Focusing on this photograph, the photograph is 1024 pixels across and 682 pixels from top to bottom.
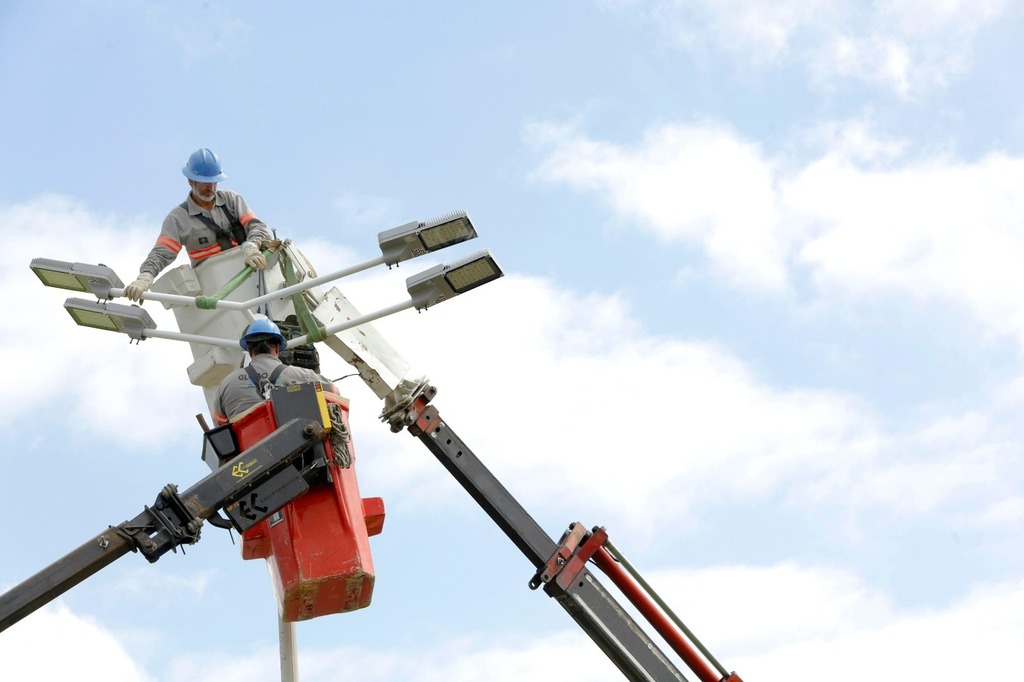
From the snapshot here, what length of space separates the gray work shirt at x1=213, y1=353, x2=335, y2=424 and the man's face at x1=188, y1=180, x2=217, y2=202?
293 centimetres

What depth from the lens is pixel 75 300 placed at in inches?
400

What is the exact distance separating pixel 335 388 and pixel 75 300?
233 centimetres

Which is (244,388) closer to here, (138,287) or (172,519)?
(172,519)

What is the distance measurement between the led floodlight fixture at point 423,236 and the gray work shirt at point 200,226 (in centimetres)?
175

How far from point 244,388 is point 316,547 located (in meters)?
1.16

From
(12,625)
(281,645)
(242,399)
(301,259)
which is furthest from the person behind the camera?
(301,259)

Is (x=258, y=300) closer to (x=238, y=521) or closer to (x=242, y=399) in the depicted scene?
(x=242, y=399)

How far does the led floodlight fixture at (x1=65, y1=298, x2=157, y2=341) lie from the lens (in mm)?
10156

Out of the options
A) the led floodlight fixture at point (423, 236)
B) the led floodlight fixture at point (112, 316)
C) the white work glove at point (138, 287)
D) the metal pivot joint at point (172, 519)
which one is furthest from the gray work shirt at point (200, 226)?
the metal pivot joint at point (172, 519)

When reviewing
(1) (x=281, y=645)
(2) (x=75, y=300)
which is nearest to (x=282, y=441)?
(1) (x=281, y=645)

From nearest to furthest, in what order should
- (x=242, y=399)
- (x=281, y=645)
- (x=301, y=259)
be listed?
(x=242, y=399) → (x=281, y=645) → (x=301, y=259)

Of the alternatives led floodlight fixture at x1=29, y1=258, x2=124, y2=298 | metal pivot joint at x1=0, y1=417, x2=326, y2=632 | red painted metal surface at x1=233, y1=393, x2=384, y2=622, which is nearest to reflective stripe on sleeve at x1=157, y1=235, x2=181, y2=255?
led floodlight fixture at x1=29, y1=258, x2=124, y2=298

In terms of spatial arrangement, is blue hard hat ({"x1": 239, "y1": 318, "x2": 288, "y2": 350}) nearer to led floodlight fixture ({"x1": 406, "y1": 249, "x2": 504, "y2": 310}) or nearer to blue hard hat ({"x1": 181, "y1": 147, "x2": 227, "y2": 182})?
led floodlight fixture ({"x1": 406, "y1": 249, "x2": 504, "y2": 310})

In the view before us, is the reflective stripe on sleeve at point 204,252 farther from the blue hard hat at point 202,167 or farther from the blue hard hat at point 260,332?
the blue hard hat at point 260,332
